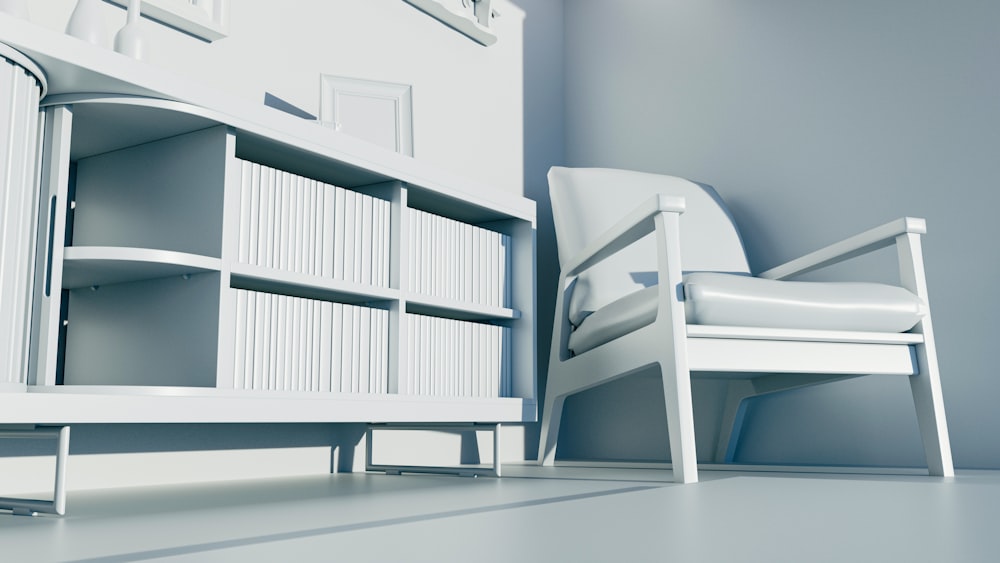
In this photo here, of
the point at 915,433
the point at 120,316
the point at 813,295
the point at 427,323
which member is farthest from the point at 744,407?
the point at 120,316

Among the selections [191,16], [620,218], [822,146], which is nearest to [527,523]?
[191,16]

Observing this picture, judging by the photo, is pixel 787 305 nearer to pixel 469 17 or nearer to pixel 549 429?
pixel 549 429

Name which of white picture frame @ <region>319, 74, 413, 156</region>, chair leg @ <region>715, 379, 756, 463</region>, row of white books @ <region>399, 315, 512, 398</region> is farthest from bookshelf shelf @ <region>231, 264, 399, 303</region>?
chair leg @ <region>715, 379, 756, 463</region>

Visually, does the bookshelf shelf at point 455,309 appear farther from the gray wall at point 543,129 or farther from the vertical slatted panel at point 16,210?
the vertical slatted panel at point 16,210

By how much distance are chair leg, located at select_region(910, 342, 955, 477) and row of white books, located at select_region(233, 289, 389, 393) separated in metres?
1.13

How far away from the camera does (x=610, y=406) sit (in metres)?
2.83

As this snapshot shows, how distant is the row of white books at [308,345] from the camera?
1.52 meters

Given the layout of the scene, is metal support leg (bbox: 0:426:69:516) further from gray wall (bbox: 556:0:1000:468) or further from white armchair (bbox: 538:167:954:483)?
gray wall (bbox: 556:0:1000:468)

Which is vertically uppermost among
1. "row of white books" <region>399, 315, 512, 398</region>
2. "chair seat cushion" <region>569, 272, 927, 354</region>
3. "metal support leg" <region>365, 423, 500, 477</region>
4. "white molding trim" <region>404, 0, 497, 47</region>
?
"white molding trim" <region>404, 0, 497, 47</region>

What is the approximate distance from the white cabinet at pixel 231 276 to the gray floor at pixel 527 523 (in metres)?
0.17

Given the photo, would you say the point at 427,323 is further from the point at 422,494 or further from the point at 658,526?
the point at 658,526

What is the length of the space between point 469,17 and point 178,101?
4.84ft

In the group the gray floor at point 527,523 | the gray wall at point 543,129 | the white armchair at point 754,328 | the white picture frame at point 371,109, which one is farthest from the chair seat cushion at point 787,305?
the gray wall at point 543,129

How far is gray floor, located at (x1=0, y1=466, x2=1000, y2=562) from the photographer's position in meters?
0.77
